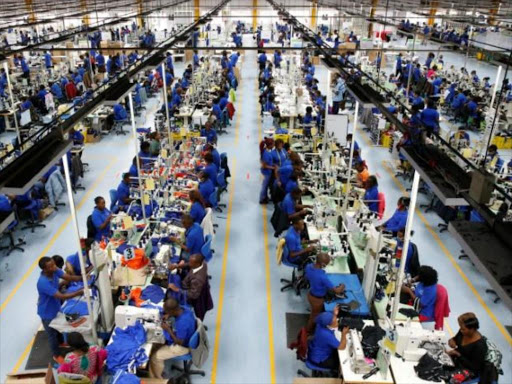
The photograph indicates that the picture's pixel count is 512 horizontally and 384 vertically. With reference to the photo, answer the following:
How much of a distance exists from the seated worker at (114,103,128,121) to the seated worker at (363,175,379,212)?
368 inches

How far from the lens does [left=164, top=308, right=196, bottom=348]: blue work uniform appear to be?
5195 millimetres

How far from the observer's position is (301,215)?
788 centimetres

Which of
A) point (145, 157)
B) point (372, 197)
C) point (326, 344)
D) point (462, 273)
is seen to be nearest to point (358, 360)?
point (326, 344)

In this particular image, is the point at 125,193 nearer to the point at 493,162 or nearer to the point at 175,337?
the point at 175,337

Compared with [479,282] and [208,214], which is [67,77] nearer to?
[208,214]

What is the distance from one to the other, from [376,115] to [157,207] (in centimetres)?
838

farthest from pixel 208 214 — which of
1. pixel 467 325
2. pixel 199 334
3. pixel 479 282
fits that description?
pixel 479 282

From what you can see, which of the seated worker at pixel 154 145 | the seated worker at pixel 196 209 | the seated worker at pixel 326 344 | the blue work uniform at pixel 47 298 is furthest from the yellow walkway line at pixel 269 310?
the seated worker at pixel 154 145

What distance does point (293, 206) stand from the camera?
8.03 m

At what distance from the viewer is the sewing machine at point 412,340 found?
4.91 metres

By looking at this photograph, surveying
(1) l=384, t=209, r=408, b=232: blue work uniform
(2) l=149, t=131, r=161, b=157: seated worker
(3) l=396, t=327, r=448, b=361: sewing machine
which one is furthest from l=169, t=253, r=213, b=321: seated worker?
(2) l=149, t=131, r=161, b=157: seated worker

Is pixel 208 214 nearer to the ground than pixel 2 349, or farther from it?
farther from it

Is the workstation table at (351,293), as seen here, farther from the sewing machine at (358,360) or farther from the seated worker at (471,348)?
the seated worker at (471,348)

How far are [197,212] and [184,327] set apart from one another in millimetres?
2717
